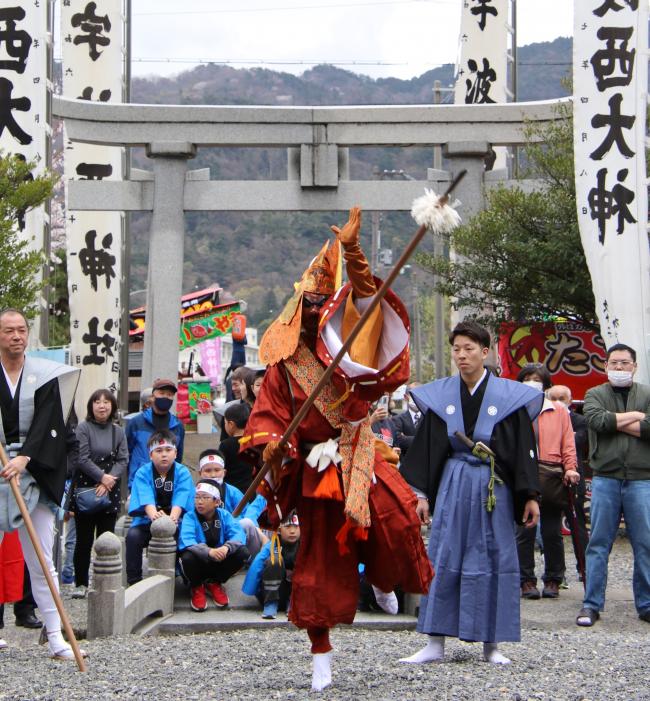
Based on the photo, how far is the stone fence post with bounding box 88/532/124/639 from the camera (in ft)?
22.3

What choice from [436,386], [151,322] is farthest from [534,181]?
[436,386]

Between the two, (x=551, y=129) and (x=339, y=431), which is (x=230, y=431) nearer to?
(x=339, y=431)

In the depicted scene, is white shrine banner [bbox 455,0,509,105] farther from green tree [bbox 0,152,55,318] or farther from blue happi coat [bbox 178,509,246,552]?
blue happi coat [bbox 178,509,246,552]

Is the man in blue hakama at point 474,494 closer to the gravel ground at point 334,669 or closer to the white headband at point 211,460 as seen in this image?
the gravel ground at point 334,669

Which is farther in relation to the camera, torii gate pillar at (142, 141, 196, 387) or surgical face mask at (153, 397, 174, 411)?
torii gate pillar at (142, 141, 196, 387)

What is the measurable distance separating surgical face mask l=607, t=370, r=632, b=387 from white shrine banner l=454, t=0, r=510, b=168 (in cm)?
898

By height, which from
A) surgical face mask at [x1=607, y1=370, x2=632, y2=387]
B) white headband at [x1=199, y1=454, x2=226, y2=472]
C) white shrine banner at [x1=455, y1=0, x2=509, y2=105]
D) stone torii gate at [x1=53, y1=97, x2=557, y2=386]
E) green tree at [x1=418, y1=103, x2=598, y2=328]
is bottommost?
white headband at [x1=199, y1=454, x2=226, y2=472]

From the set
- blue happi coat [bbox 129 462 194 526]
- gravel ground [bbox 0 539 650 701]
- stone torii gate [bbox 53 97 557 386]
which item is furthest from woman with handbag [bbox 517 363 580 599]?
stone torii gate [bbox 53 97 557 386]

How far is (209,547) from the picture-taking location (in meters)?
8.30

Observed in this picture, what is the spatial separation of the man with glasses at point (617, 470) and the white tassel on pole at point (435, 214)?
3289mm

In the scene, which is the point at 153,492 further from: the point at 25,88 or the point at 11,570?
the point at 25,88

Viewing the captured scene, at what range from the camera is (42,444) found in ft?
19.3

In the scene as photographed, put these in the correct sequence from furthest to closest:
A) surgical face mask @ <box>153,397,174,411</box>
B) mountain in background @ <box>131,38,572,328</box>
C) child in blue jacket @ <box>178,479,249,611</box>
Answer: mountain in background @ <box>131,38,572,328</box> < surgical face mask @ <box>153,397,174,411</box> < child in blue jacket @ <box>178,479,249,611</box>

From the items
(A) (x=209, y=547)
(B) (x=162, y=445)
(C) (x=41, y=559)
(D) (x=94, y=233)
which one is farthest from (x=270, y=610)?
(D) (x=94, y=233)
